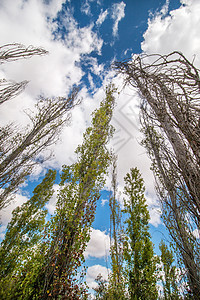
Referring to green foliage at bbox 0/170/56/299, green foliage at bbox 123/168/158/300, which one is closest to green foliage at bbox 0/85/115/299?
green foliage at bbox 0/170/56/299

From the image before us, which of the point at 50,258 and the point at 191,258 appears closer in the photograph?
the point at 191,258

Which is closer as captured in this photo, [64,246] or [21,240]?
[64,246]

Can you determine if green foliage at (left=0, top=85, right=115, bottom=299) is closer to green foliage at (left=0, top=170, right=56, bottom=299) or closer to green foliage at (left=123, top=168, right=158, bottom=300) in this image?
green foliage at (left=0, top=170, right=56, bottom=299)

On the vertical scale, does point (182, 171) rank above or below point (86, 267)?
above

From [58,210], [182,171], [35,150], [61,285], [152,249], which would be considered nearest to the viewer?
[182,171]

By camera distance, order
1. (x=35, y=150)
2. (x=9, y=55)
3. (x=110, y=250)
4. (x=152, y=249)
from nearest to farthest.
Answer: (x=9, y=55) < (x=152, y=249) < (x=35, y=150) < (x=110, y=250)

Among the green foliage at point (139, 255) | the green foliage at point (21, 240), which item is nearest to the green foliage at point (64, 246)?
the green foliage at point (21, 240)

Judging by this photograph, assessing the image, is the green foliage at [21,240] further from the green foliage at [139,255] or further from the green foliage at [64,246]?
the green foliage at [139,255]

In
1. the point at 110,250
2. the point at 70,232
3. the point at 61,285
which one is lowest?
the point at 61,285

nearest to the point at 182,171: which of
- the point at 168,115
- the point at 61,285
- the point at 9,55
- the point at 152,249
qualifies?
the point at 168,115

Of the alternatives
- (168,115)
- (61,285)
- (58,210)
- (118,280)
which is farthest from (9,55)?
(118,280)

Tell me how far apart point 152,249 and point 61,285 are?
4.31m

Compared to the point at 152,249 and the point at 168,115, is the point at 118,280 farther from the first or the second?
the point at 168,115

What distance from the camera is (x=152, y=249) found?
5891mm
